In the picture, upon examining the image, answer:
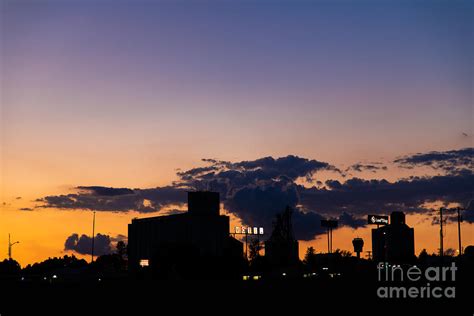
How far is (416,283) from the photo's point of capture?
298ft

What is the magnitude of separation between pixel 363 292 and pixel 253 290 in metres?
14.0

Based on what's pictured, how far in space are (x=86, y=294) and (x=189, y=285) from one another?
13451 millimetres

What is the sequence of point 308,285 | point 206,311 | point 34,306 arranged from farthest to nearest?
point 308,285 → point 34,306 → point 206,311

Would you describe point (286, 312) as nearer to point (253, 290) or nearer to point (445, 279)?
point (253, 290)

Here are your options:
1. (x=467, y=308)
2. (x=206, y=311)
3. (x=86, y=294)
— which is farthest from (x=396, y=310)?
(x=86, y=294)

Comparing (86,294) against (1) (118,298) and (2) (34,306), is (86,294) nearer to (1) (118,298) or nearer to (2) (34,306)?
(1) (118,298)

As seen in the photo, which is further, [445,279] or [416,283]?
[445,279]

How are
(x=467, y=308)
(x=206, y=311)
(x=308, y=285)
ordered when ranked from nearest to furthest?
(x=467, y=308) → (x=206, y=311) → (x=308, y=285)

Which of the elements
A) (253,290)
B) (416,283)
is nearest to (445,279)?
(416,283)

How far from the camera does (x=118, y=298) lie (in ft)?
289

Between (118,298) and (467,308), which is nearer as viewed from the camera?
(467,308)

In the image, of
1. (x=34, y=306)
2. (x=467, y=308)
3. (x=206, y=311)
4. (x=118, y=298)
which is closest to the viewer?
(x=467, y=308)

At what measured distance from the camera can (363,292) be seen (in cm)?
8500

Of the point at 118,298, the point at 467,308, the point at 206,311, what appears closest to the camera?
the point at 467,308
